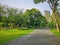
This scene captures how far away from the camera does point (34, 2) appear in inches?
2360

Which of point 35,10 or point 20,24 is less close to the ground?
point 35,10

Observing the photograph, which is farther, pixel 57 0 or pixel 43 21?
pixel 43 21

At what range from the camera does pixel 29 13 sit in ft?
443

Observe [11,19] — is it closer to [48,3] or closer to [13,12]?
[13,12]

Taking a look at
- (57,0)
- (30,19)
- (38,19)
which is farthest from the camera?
(38,19)

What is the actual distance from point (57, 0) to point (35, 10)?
279 ft

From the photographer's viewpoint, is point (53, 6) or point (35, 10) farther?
point (35, 10)

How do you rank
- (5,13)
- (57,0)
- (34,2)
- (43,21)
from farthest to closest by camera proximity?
1. (43,21)
2. (5,13)
3. (34,2)
4. (57,0)

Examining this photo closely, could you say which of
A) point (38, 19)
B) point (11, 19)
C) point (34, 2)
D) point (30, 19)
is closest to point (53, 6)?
point (34, 2)

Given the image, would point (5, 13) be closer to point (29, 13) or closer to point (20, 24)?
point (20, 24)

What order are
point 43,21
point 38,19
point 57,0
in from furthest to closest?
1. point 43,21
2. point 38,19
3. point 57,0

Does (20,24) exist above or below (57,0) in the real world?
below

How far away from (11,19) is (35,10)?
124ft

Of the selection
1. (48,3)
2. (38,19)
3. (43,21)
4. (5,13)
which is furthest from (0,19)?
(48,3)
